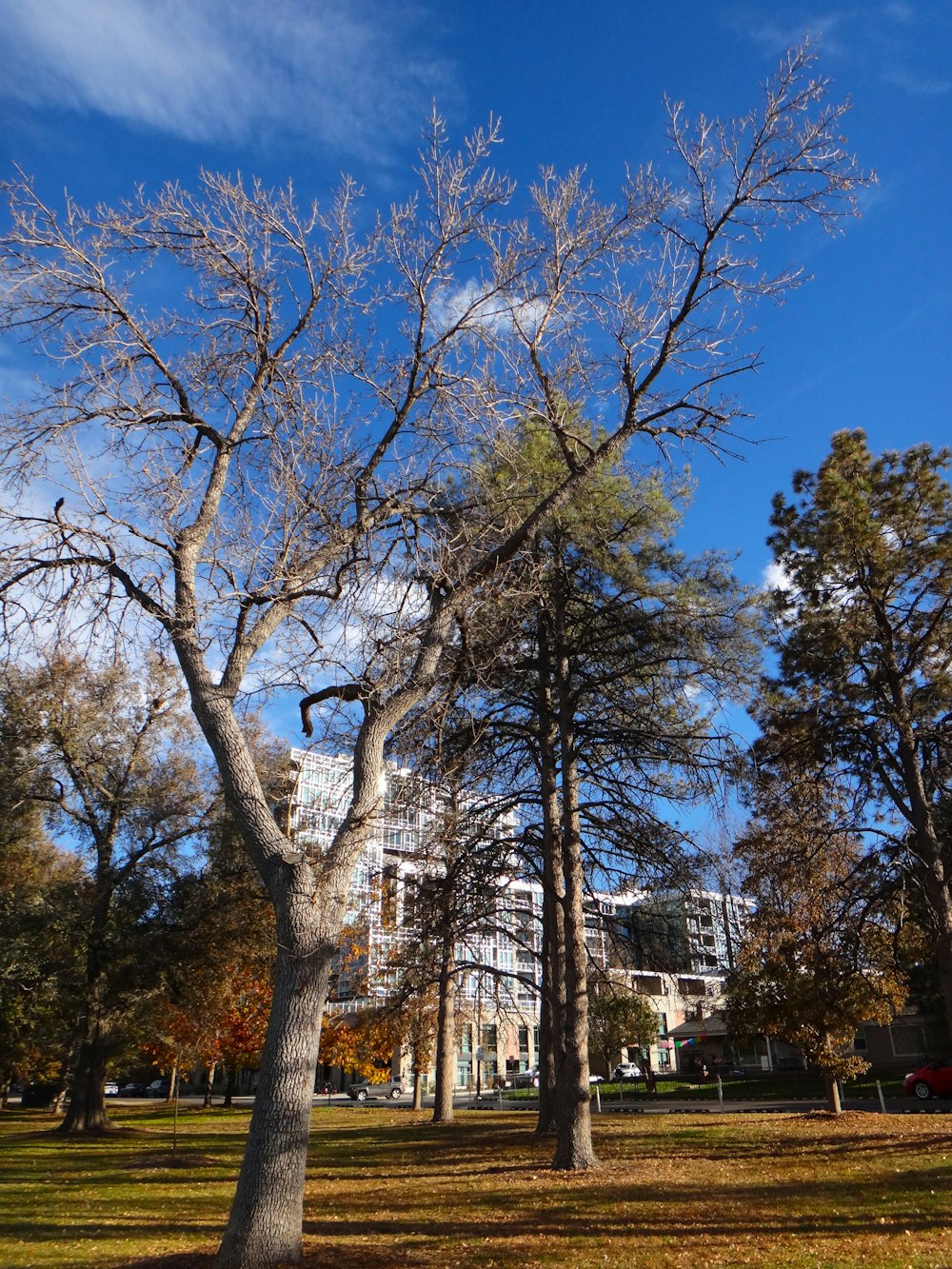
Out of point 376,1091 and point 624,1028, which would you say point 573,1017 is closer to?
point 624,1028

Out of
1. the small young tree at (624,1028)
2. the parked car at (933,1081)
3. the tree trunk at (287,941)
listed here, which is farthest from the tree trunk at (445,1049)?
the tree trunk at (287,941)

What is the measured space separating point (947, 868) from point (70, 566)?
18.1 m

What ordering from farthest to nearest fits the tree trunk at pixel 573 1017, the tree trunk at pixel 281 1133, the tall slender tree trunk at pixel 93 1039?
the tall slender tree trunk at pixel 93 1039 < the tree trunk at pixel 573 1017 < the tree trunk at pixel 281 1133

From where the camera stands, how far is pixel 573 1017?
12.9 m

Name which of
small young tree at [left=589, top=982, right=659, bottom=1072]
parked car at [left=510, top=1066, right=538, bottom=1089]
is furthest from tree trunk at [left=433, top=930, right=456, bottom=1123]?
parked car at [left=510, top=1066, right=538, bottom=1089]

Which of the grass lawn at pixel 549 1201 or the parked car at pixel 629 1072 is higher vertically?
the parked car at pixel 629 1072

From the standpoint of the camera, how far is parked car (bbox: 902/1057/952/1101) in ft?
74.2

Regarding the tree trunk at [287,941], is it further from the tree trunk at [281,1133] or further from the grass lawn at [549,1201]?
the grass lawn at [549,1201]

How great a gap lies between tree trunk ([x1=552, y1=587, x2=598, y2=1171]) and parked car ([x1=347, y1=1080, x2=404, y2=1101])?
45.7 m

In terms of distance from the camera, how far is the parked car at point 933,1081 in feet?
74.2

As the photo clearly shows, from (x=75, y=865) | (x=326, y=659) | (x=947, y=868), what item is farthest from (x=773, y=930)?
(x=75, y=865)

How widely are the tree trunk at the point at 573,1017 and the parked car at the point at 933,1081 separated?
1438 centimetres

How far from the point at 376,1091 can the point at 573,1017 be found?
175 feet

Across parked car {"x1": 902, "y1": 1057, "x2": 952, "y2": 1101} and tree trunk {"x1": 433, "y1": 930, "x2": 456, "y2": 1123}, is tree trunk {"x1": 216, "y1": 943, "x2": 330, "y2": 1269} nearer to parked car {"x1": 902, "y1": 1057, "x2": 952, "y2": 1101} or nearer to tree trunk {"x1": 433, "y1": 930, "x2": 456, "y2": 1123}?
tree trunk {"x1": 433, "y1": 930, "x2": 456, "y2": 1123}
